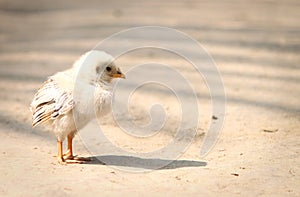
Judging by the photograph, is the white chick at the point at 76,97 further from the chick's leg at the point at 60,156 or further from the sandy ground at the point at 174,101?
the sandy ground at the point at 174,101

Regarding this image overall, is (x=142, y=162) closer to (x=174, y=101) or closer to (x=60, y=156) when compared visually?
(x=60, y=156)

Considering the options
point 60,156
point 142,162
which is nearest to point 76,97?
point 60,156

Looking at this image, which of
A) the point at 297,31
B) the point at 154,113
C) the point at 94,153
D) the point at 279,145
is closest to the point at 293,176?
the point at 279,145

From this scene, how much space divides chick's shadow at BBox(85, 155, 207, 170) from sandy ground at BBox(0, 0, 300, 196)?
0.5 inches

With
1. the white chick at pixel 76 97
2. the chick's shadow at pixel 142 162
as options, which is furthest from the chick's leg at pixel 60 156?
the chick's shadow at pixel 142 162

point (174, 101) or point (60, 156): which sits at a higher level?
point (174, 101)

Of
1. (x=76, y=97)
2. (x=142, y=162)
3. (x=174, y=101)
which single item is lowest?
(x=142, y=162)

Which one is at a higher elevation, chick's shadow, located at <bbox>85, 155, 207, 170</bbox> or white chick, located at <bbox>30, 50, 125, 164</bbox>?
white chick, located at <bbox>30, 50, 125, 164</bbox>

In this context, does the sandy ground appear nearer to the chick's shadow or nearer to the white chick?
the chick's shadow

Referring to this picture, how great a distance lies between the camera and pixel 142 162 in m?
3.43

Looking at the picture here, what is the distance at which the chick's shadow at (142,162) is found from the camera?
335 centimetres

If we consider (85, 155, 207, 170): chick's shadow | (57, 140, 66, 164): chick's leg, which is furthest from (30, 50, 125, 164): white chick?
(85, 155, 207, 170): chick's shadow

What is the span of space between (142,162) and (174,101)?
131 centimetres

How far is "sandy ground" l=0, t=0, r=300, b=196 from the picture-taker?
9.93 feet
